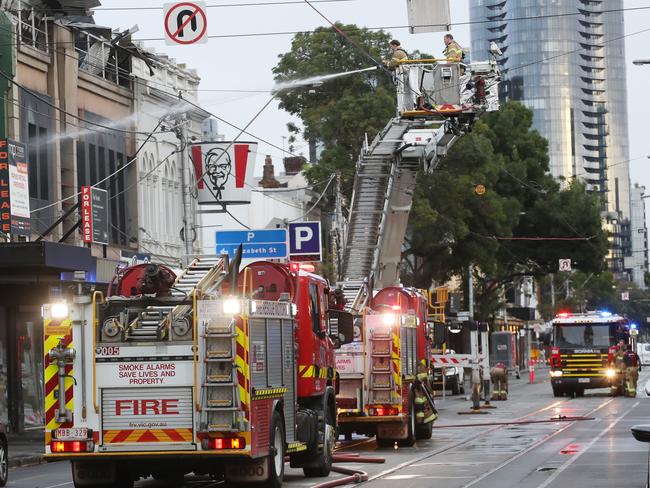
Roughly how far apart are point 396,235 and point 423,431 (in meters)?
9.44

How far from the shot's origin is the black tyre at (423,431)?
29.0 m

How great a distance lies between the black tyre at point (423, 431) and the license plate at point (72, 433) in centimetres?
1261

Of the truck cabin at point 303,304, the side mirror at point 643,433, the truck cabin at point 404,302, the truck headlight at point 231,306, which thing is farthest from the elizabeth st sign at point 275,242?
the side mirror at point 643,433

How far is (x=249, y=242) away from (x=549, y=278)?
9137 cm

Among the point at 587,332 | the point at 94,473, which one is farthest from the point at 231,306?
the point at 587,332

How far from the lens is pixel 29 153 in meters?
39.9

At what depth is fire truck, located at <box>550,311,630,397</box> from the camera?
49156 mm

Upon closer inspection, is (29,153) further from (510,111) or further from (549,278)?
(549,278)

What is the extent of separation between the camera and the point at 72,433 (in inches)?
680

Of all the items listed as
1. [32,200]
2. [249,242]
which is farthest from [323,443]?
[32,200]

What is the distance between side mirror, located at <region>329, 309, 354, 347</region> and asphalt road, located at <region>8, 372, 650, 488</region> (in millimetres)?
2080

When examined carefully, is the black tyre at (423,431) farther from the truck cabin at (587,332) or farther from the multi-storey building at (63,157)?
the truck cabin at (587,332)

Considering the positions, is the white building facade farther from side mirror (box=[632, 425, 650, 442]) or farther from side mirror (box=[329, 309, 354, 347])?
side mirror (box=[632, 425, 650, 442])

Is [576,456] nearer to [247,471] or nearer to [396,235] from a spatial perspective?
[247,471]
